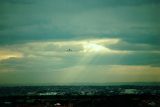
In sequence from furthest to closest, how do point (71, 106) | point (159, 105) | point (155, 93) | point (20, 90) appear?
point (20, 90) → point (155, 93) → point (71, 106) → point (159, 105)

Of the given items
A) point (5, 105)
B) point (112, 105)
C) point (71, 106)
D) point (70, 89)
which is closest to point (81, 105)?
point (71, 106)

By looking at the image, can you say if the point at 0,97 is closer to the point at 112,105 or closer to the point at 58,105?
the point at 58,105

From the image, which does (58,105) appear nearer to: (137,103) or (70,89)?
(137,103)

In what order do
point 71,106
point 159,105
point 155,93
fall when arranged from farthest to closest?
point 155,93 < point 71,106 < point 159,105

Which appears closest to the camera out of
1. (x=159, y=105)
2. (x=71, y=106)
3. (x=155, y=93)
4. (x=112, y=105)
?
(x=159, y=105)

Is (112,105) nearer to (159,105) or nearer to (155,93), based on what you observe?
(159,105)

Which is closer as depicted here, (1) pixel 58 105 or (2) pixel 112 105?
(2) pixel 112 105

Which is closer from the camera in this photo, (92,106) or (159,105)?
(159,105)

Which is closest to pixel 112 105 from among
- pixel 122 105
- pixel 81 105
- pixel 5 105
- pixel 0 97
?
pixel 122 105

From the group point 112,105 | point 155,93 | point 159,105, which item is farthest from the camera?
point 155,93
